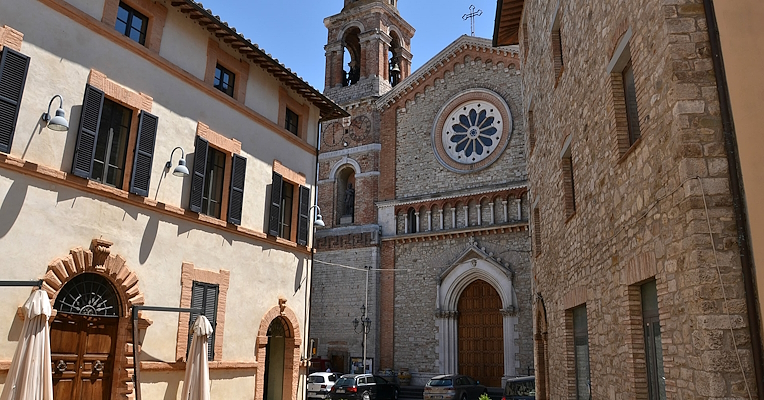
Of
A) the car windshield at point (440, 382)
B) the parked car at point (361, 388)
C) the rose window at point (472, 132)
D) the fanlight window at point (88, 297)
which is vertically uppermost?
the rose window at point (472, 132)

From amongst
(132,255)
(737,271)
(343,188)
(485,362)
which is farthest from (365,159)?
(737,271)

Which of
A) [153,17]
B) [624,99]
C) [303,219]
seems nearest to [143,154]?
[153,17]

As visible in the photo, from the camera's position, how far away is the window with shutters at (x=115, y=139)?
955 cm

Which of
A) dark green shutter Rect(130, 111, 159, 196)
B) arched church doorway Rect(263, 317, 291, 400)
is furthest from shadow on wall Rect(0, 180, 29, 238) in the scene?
arched church doorway Rect(263, 317, 291, 400)

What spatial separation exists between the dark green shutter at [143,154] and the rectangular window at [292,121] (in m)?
4.62

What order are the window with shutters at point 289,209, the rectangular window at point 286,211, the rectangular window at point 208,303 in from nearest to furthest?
the rectangular window at point 208,303
the window with shutters at point 289,209
the rectangular window at point 286,211

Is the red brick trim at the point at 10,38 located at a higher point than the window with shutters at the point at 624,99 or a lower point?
higher

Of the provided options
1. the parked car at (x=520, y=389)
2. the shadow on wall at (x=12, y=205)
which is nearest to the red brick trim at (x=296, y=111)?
the shadow on wall at (x=12, y=205)

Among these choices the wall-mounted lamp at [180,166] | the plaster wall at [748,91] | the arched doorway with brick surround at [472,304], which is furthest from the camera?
the arched doorway with brick surround at [472,304]

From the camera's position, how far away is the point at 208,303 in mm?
11898

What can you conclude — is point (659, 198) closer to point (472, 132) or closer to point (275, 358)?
point (275, 358)

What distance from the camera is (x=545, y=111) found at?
12359mm

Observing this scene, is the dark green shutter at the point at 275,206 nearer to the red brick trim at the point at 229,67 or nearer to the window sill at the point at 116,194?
the window sill at the point at 116,194

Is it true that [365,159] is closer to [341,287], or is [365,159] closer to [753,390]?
[341,287]
